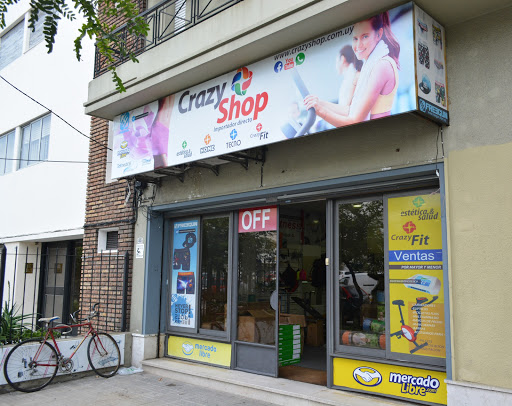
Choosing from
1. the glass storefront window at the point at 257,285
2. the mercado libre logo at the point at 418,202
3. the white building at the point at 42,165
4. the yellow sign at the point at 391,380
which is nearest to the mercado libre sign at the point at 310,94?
the mercado libre logo at the point at 418,202

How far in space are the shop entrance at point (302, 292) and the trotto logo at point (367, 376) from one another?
121 centimetres

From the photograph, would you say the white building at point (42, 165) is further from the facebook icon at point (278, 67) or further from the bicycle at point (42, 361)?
the facebook icon at point (278, 67)

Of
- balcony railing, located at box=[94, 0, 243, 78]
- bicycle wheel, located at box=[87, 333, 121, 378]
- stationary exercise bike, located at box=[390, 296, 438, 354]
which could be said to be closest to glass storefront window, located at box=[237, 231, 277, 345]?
stationary exercise bike, located at box=[390, 296, 438, 354]

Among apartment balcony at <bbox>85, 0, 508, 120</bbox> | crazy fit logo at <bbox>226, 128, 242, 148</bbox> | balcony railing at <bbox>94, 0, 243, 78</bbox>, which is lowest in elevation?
crazy fit logo at <bbox>226, 128, 242, 148</bbox>

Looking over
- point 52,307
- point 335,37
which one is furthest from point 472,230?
point 52,307

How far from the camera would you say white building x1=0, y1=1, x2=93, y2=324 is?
1144cm

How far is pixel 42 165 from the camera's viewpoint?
12727 millimetres

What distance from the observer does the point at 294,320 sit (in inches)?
322

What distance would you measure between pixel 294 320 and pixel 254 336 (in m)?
1.01

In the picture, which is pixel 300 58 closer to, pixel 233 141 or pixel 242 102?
pixel 242 102

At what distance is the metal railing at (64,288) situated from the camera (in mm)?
8547

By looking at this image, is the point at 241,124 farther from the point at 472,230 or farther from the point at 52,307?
the point at 52,307

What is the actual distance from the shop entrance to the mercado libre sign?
1996 millimetres

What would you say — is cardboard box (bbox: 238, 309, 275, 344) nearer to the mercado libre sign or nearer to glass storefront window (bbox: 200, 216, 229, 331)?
glass storefront window (bbox: 200, 216, 229, 331)
